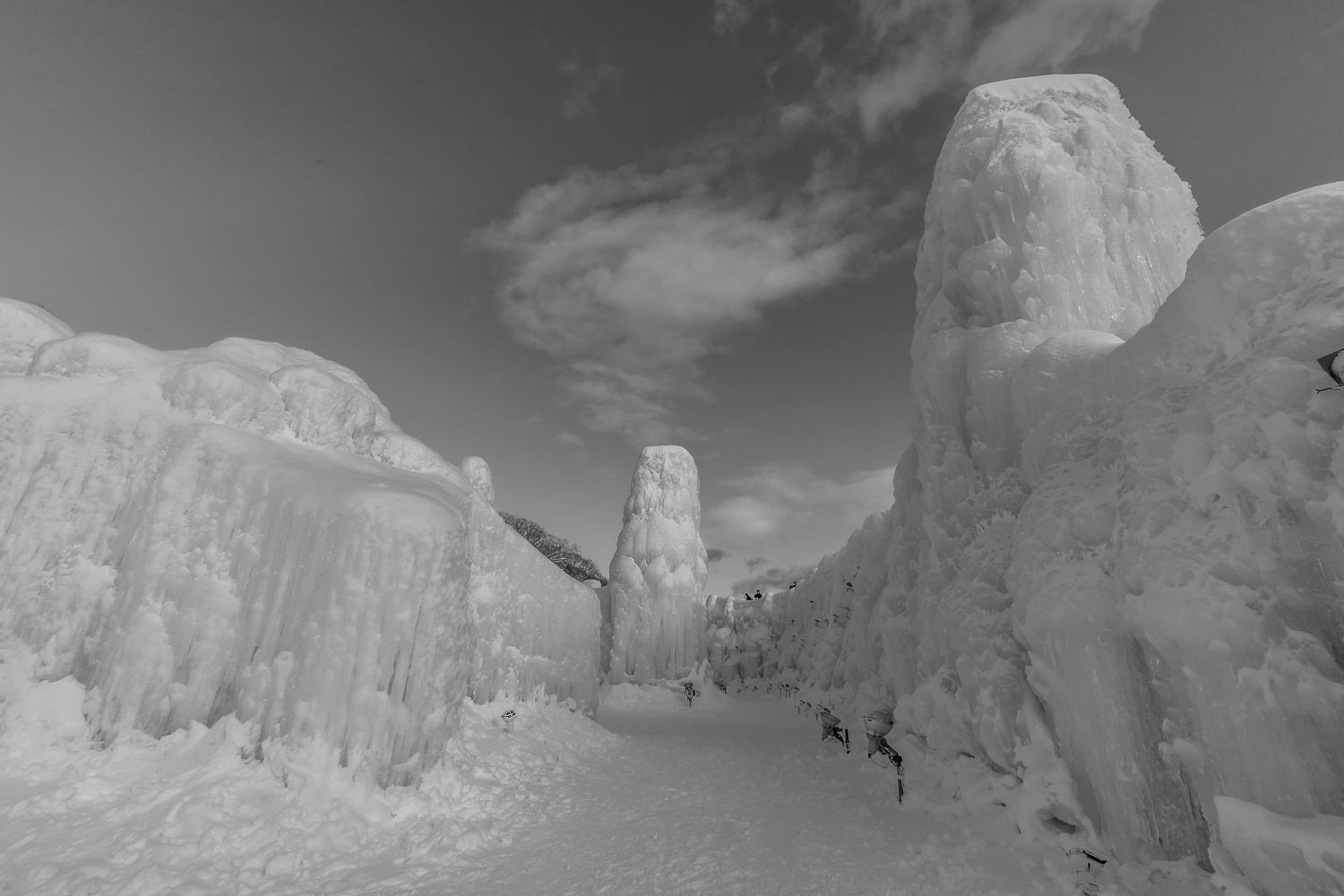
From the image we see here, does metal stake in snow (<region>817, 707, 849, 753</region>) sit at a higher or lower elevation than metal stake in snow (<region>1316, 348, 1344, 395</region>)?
lower

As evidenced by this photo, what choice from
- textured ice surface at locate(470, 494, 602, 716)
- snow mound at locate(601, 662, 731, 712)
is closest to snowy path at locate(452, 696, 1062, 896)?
textured ice surface at locate(470, 494, 602, 716)

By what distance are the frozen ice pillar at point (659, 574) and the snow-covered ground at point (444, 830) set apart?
48.8ft

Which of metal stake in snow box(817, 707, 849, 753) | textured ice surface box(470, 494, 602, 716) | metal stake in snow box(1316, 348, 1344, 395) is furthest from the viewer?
textured ice surface box(470, 494, 602, 716)

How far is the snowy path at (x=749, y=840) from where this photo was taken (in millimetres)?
5406

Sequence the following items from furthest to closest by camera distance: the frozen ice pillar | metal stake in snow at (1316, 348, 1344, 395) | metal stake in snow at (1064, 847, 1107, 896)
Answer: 1. the frozen ice pillar
2. metal stake in snow at (1064, 847, 1107, 896)
3. metal stake in snow at (1316, 348, 1344, 395)

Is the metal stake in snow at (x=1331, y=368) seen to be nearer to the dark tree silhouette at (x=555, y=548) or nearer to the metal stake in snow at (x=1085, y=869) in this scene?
the metal stake in snow at (x=1085, y=869)

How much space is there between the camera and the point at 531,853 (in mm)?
6387

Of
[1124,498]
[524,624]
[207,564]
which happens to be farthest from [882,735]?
[207,564]

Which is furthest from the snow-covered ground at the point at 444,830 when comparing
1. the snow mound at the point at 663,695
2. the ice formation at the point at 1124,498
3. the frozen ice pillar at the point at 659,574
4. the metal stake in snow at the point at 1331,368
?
the frozen ice pillar at the point at 659,574

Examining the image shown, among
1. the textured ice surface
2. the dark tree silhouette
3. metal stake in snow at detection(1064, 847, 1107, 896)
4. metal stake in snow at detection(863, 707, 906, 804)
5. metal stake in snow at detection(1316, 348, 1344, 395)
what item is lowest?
metal stake in snow at detection(1064, 847, 1107, 896)

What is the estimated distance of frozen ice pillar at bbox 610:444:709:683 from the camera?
23.2 meters

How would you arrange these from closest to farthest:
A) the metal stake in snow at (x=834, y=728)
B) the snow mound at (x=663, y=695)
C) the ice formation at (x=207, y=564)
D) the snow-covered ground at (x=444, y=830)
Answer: the snow-covered ground at (x=444, y=830) → the ice formation at (x=207, y=564) → the metal stake in snow at (x=834, y=728) → the snow mound at (x=663, y=695)

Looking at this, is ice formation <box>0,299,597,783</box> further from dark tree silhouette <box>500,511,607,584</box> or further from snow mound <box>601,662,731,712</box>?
dark tree silhouette <box>500,511,607,584</box>

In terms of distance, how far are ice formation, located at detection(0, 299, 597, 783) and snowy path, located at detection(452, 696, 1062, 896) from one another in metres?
2.50
